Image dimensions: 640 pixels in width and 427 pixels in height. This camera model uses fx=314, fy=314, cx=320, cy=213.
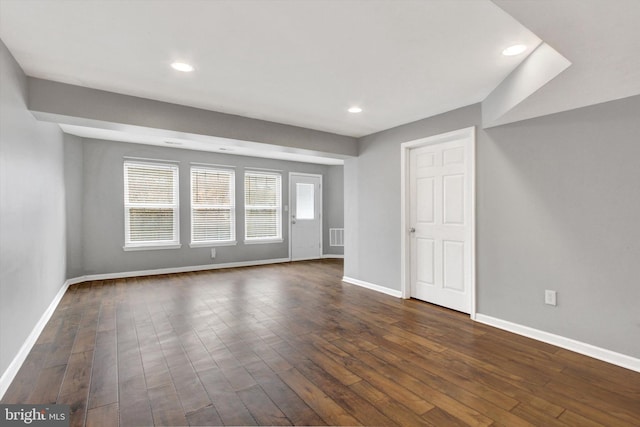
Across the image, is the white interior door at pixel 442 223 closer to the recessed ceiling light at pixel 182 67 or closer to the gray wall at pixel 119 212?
the recessed ceiling light at pixel 182 67

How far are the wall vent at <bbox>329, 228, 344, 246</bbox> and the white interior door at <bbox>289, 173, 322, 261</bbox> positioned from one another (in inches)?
12.6

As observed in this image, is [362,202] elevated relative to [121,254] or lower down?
elevated

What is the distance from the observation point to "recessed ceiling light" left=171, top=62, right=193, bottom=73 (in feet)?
8.47

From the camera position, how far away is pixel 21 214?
2.62m

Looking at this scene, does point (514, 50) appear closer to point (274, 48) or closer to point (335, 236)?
point (274, 48)

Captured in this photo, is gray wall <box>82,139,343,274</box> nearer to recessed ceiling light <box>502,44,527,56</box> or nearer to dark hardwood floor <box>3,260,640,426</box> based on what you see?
dark hardwood floor <box>3,260,640,426</box>

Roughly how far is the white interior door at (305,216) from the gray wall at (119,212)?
4.09 feet

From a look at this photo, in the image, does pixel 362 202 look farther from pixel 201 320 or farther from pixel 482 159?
pixel 201 320

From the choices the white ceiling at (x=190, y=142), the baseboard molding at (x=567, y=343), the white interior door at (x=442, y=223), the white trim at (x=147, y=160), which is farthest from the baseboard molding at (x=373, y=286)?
the white trim at (x=147, y=160)

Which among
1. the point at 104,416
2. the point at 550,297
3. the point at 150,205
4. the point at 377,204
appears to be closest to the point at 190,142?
the point at 150,205

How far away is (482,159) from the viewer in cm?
344

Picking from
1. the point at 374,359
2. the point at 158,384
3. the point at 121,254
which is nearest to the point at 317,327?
the point at 374,359

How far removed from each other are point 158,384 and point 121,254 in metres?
4.29

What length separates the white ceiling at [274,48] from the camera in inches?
73.5
